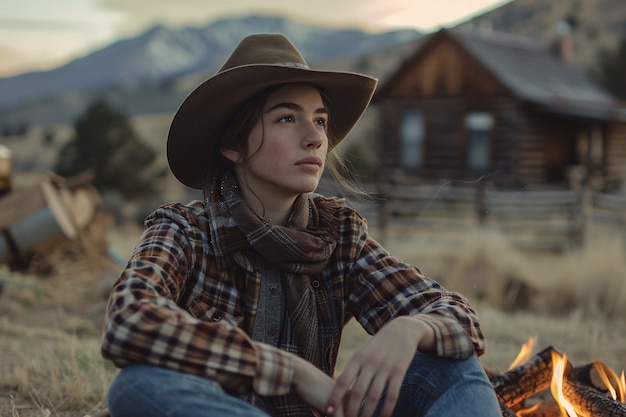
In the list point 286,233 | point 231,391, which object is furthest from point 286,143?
point 231,391

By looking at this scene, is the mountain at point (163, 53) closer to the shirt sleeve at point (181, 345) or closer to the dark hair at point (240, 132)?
the dark hair at point (240, 132)

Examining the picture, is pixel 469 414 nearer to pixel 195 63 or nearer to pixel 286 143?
pixel 286 143

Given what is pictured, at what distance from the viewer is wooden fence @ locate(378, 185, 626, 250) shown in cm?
1102

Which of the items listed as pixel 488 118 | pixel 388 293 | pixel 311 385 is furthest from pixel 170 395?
pixel 488 118

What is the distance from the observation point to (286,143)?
90.4 inches

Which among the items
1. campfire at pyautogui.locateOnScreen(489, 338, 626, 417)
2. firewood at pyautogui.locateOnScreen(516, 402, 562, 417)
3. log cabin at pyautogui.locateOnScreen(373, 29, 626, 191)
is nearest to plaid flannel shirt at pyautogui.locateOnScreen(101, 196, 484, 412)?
campfire at pyautogui.locateOnScreen(489, 338, 626, 417)

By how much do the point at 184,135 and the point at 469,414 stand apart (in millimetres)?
1253

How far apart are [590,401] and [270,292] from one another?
1.25m

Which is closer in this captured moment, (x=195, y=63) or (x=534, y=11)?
(x=534, y=11)

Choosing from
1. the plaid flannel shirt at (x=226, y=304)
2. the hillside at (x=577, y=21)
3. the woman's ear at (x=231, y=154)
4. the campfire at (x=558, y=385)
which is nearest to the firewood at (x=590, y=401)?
the campfire at (x=558, y=385)

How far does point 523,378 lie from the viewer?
2.83 m

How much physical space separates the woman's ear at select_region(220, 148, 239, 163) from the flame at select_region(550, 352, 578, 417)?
144 cm

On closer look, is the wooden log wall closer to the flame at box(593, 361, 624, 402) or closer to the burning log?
the flame at box(593, 361, 624, 402)

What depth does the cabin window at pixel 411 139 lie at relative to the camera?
18312mm
